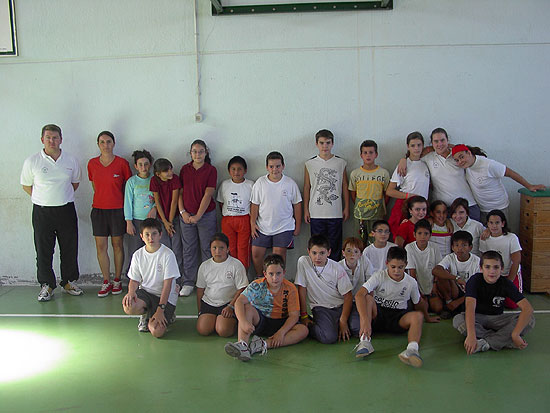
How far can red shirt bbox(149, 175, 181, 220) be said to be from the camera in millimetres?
5539

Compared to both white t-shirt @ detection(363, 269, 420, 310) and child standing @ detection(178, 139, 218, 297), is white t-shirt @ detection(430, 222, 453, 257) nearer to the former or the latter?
white t-shirt @ detection(363, 269, 420, 310)

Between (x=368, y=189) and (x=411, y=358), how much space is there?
2152 millimetres

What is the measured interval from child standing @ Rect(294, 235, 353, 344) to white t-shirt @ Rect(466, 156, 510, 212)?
1859 mm

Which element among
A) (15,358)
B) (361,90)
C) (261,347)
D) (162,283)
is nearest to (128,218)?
(162,283)

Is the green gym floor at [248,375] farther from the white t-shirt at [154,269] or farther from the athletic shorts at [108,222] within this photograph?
the athletic shorts at [108,222]

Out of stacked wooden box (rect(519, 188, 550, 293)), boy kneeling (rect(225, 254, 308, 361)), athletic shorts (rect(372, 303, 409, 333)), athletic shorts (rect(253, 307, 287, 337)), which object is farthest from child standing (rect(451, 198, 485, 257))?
athletic shorts (rect(253, 307, 287, 337))

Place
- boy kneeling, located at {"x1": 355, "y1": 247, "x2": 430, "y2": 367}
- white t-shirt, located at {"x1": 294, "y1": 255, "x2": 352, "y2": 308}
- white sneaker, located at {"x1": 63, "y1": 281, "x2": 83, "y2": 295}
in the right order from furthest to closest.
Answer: white sneaker, located at {"x1": 63, "y1": 281, "x2": 83, "y2": 295} < white t-shirt, located at {"x1": 294, "y1": 255, "x2": 352, "y2": 308} < boy kneeling, located at {"x1": 355, "y1": 247, "x2": 430, "y2": 367}

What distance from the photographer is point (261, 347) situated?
3980 mm

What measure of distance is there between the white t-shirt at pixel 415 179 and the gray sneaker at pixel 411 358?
78.0 inches

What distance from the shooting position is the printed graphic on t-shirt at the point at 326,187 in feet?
18.2

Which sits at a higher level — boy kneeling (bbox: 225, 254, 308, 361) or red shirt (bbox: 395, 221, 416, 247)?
red shirt (bbox: 395, 221, 416, 247)

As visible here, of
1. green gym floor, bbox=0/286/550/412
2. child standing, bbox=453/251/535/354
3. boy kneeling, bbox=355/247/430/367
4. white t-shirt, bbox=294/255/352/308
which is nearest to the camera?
green gym floor, bbox=0/286/550/412

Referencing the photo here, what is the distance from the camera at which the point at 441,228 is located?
16.8ft

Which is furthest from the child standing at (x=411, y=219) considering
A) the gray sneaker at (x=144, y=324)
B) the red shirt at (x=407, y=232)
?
the gray sneaker at (x=144, y=324)
